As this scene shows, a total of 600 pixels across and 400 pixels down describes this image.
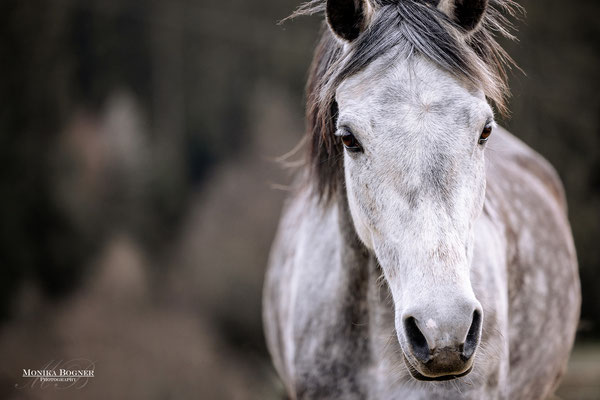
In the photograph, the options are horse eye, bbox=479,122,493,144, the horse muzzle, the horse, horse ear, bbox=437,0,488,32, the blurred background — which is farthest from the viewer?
the blurred background

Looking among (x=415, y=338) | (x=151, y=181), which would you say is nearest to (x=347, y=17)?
(x=415, y=338)

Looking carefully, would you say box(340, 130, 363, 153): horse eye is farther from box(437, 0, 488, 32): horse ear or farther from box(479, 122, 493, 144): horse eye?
box(437, 0, 488, 32): horse ear

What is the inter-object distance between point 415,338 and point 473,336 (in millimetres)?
137

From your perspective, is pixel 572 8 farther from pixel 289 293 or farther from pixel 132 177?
pixel 289 293

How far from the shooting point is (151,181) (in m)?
4.96

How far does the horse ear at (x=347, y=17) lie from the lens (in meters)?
1.71

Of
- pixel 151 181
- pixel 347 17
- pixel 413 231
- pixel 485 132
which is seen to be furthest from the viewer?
pixel 151 181

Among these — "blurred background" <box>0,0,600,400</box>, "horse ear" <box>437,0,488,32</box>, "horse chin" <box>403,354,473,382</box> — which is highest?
"horse ear" <box>437,0,488,32</box>

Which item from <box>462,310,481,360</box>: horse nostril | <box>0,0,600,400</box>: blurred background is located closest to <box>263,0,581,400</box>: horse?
<box>462,310,481,360</box>: horse nostril

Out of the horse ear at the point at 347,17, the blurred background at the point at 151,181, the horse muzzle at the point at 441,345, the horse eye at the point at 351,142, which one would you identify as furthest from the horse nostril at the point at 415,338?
the blurred background at the point at 151,181

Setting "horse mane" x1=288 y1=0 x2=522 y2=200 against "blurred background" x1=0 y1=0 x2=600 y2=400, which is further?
"blurred background" x1=0 y1=0 x2=600 y2=400

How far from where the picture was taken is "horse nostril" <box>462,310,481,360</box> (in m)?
1.37

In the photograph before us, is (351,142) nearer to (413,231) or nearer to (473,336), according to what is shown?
(413,231)

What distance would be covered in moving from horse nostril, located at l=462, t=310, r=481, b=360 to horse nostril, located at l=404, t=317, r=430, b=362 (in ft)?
0.33
